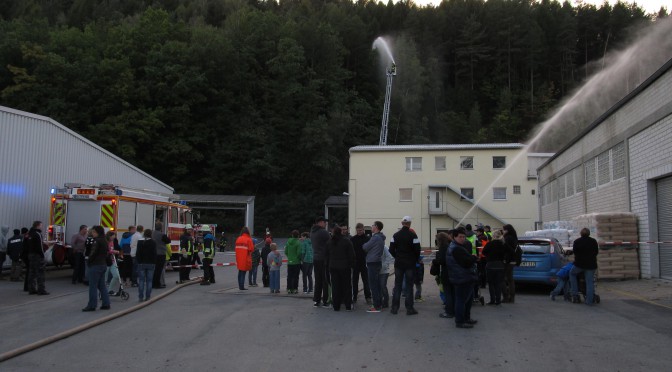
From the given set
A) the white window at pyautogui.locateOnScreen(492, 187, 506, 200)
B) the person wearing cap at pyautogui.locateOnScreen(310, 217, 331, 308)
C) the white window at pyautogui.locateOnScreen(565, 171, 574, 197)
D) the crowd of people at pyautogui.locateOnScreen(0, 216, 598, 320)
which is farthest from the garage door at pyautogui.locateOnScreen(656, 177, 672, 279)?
the white window at pyautogui.locateOnScreen(492, 187, 506, 200)

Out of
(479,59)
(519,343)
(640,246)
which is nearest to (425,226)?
(640,246)

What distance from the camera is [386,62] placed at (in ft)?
262

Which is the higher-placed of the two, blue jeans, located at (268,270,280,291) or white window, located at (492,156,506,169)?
white window, located at (492,156,506,169)

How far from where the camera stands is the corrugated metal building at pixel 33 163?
18750 millimetres

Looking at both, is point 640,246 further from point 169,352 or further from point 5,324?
point 5,324

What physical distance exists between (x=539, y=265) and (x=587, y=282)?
6.56 ft

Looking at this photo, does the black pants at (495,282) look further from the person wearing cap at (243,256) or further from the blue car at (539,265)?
the person wearing cap at (243,256)

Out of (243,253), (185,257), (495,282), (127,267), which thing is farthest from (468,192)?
(495,282)

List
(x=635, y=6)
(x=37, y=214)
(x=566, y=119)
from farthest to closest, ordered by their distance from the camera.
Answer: (x=635, y=6), (x=566, y=119), (x=37, y=214)

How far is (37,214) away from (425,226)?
3148cm

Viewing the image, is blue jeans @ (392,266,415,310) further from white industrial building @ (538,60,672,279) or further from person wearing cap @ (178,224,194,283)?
person wearing cap @ (178,224,194,283)

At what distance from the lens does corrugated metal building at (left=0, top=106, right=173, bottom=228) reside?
18750 millimetres

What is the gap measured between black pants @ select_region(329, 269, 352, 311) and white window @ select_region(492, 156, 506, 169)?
37218 millimetres

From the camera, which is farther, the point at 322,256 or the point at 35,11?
the point at 35,11
